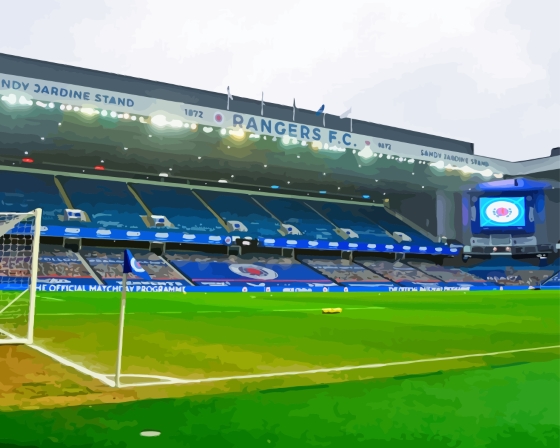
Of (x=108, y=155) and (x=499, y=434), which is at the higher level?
(x=108, y=155)

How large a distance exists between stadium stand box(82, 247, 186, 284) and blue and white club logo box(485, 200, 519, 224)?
1301 inches

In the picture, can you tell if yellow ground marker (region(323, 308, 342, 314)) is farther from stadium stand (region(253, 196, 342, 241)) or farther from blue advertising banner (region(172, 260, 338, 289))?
stadium stand (region(253, 196, 342, 241))

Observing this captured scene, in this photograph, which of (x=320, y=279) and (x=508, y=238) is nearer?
(x=320, y=279)

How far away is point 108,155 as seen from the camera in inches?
1503

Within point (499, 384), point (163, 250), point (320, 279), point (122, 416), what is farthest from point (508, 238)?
point (122, 416)

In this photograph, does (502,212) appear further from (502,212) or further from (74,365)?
(74,365)

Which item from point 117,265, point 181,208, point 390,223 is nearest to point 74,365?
point 117,265

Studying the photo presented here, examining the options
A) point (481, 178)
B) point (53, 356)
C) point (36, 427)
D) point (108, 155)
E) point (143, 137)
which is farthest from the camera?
point (481, 178)

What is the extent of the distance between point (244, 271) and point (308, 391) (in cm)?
3191

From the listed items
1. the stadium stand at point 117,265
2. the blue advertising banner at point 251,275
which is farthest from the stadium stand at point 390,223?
the stadium stand at point 117,265

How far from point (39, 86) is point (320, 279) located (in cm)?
2276

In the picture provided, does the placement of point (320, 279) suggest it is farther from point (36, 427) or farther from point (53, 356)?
point (36, 427)

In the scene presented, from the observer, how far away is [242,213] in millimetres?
43781

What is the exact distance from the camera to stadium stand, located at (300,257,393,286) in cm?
4053
